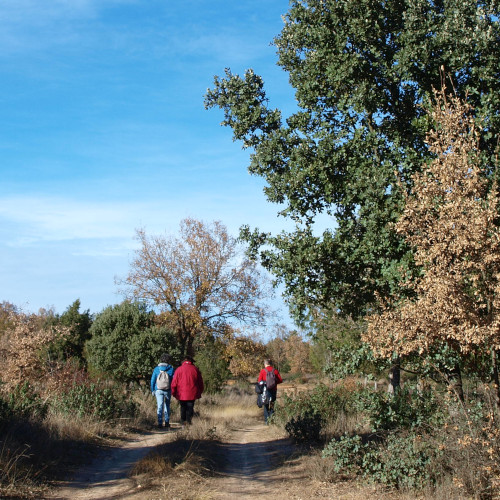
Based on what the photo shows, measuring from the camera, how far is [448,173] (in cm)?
552

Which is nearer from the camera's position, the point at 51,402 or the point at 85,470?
the point at 85,470

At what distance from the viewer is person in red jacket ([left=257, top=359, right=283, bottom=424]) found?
1519cm

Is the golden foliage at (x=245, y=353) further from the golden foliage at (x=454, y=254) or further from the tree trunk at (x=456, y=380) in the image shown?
the golden foliage at (x=454, y=254)

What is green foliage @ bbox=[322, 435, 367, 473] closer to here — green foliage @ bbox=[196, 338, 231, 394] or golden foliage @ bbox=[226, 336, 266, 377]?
green foliage @ bbox=[196, 338, 231, 394]

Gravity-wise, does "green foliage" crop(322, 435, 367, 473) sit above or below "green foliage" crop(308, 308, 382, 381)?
below

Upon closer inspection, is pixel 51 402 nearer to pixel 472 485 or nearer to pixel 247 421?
pixel 247 421

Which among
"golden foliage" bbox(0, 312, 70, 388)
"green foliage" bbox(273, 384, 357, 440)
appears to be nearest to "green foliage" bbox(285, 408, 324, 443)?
"green foliage" bbox(273, 384, 357, 440)

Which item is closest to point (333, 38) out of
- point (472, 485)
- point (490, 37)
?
point (490, 37)

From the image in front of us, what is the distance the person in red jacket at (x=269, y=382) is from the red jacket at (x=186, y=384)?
3734 millimetres

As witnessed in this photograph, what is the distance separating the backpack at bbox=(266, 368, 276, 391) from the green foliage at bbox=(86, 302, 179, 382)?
7.97 m

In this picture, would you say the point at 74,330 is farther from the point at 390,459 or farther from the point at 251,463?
the point at 390,459

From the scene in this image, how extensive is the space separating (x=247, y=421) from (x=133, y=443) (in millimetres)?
7318

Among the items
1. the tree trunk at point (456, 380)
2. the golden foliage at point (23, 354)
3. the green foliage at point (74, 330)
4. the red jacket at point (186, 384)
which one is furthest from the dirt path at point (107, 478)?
the green foliage at point (74, 330)

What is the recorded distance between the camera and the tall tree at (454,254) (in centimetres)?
525
